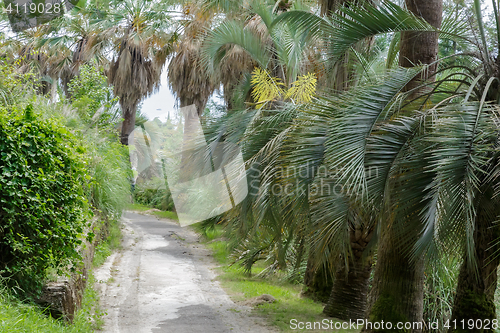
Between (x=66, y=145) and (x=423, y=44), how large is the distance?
517 centimetres

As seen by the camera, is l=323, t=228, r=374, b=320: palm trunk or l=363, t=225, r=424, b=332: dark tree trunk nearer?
l=363, t=225, r=424, b=332: dark tree trunk

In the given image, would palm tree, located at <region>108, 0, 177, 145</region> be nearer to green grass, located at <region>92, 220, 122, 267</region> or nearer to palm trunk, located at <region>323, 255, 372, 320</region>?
green grass, located at <region>92, 220, 122, 267</region>

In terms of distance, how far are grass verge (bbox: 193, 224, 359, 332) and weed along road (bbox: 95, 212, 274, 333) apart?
310mm

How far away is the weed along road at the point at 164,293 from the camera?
7152mm

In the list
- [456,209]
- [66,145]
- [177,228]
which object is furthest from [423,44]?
[177,228]

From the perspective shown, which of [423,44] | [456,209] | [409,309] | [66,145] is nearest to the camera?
[456,209]

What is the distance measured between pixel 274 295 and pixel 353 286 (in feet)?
6.55

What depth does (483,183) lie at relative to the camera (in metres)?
4.77

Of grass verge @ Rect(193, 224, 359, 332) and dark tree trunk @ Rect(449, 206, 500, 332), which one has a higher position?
dark tree trunk @ Rect(449, 206, 500, 332)

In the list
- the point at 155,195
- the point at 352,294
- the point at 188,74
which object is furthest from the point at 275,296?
the point at 155,195

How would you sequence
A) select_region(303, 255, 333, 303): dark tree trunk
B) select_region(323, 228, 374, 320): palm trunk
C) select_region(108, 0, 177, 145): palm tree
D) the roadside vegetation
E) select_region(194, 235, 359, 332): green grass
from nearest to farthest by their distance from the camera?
the roadside vegetation, select_region(194, 235, 359, 332): green grass, select_region(323, 228, 374, 320): palm trunk, select_region(303, 255, 333, 303): dark tree trunk, select_region(108, 0, 177, 145): palm tree

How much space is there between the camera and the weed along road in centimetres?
715

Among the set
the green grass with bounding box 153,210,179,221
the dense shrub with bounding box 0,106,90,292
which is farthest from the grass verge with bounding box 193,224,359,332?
the green grass with bounding box 153,210,179,221

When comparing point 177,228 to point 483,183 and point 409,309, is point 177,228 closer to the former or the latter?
point 409,309
